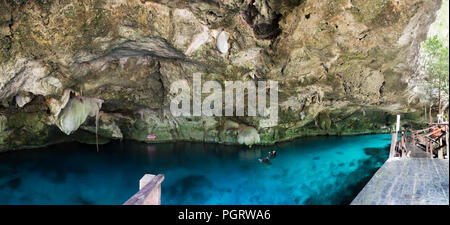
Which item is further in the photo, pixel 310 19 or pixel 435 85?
pixel 435 85

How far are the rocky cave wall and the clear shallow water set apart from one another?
2.53 metres

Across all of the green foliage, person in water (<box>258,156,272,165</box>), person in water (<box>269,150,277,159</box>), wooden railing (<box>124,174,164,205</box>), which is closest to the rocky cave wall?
the green foliage

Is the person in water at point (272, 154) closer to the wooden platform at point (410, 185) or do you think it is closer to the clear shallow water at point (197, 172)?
the clear shallow water at point (197, 172)

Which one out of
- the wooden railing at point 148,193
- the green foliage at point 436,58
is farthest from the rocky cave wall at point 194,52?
the wooden railing at point 148,193

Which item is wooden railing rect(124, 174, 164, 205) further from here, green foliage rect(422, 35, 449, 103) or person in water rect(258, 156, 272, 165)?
green foliage rect(422, 35, 449, 103)

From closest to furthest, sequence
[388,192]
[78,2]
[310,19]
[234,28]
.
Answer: [388,192]
[78,2]
[310,19]
[234,28]

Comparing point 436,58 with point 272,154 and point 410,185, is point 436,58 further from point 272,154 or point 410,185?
point 410,185

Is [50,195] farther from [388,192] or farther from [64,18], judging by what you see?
[388,192]

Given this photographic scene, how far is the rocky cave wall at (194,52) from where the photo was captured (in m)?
9.02

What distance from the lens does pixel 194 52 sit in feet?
37.3

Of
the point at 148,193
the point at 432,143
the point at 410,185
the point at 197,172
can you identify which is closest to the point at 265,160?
the point at 197,172

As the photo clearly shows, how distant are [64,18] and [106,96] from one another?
22.6ft

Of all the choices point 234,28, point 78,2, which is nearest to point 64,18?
point 78,2

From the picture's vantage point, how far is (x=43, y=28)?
8812 millimetres
